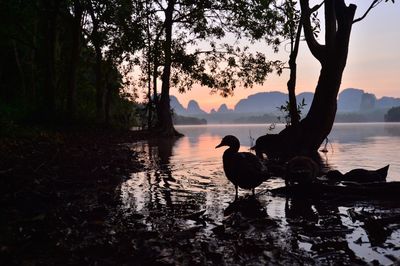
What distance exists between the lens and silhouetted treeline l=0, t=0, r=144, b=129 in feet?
72.6

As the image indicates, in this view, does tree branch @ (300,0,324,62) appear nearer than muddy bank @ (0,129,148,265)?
No

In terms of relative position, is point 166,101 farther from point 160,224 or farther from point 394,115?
point 394,115

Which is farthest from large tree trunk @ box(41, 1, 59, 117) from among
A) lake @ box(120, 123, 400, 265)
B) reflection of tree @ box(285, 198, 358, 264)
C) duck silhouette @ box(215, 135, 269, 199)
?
reflection of tree @ box(285, 198, 358, 264)

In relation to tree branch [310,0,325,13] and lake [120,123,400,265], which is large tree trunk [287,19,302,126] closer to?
tree branch [310,0,325,13]

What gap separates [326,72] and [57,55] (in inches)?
1067

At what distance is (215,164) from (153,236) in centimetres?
942

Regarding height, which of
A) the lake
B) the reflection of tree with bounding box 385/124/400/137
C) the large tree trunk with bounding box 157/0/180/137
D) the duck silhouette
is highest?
the large tree trunk with bounding box 157/0/180/137

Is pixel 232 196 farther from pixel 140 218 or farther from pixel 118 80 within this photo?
pixel 118 80

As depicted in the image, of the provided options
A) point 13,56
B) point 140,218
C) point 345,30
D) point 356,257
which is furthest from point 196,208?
point 13,56

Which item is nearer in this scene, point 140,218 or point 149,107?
point 140,218

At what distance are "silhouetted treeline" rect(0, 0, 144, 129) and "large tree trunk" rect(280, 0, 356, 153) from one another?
36.4ft

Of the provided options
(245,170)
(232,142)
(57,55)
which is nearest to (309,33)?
(232,142)

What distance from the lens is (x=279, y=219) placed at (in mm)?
6367

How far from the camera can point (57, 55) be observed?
3506cm
